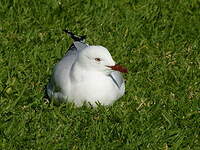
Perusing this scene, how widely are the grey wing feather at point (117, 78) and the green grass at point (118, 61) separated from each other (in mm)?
158

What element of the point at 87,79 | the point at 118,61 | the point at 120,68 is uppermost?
the point at 120,68

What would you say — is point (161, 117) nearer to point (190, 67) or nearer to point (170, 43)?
point (190, 67)

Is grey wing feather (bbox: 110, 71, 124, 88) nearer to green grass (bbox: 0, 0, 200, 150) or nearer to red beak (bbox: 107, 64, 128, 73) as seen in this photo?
green grass (bbox: 0, 0, 200, 150)

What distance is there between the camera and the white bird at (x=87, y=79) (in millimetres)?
5195

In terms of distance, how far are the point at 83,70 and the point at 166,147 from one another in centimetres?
97

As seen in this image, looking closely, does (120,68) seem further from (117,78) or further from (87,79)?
(117,78)

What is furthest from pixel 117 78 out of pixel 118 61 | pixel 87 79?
pixel 118 61

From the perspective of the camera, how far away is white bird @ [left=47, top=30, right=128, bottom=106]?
520 cm

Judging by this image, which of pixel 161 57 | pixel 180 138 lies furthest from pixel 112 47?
pixel 180 138

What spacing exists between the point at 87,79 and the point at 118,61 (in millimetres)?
1205

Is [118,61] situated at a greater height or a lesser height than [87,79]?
lesser

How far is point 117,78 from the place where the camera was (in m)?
5.54

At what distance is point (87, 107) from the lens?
5.23m

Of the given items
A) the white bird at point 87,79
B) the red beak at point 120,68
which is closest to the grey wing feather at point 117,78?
the white bird at point 87,79
